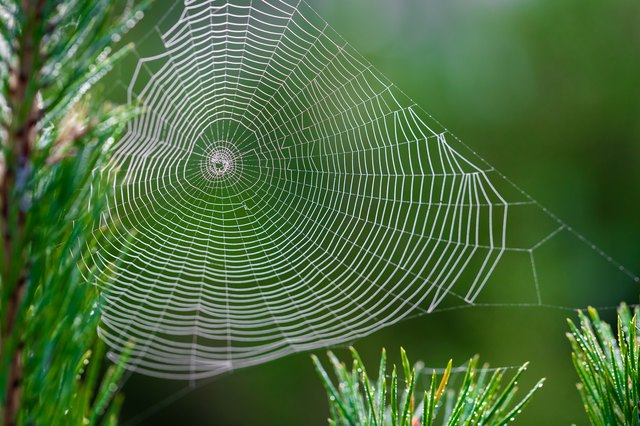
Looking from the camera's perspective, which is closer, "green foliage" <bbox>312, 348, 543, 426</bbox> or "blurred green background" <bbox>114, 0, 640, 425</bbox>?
"green foliage" <bbox>312, 348, 543, 426</bbox>

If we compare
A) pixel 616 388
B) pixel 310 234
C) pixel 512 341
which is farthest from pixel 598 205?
pixel 616 388

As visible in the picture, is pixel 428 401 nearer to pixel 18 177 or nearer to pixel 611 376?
pixel 611 376

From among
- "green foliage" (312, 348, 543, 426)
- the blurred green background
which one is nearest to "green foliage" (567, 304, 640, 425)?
"green foliage" (312, 348, 543, 426)

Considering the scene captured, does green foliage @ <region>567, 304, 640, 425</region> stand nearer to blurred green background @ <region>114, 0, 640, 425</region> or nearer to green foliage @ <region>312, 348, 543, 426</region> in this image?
green foliage @ <region>312, 348, 543, 426</region>

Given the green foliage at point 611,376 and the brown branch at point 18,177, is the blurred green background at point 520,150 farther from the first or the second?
the brown branch at point 18,177

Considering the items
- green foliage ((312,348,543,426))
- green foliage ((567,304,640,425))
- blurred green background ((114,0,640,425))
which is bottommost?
green foliage ((312,348,543,426))

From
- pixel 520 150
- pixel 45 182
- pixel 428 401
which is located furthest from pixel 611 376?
pixel 520 150

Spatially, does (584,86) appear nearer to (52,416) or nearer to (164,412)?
(164,412)
